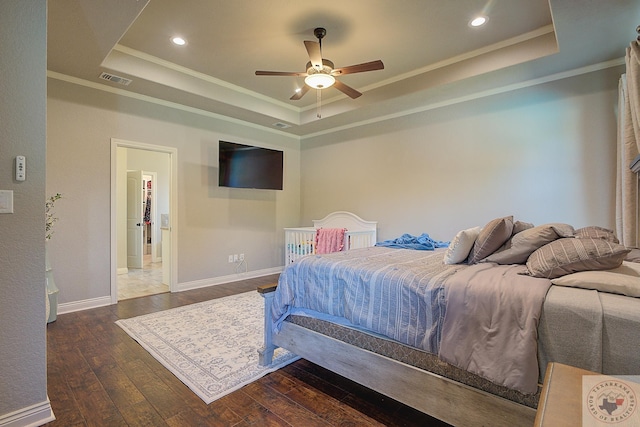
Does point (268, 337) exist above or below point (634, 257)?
below

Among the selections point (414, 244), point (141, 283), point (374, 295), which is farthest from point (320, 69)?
point (141, 283)

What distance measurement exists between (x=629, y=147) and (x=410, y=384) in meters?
2.95

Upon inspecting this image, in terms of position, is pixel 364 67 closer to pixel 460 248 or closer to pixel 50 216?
pixel 460 248

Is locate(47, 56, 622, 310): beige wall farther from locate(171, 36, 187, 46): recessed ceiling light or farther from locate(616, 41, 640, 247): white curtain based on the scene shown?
locate(171, 36, 187, 46): recessed ceiling light

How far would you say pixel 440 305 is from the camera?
1.62 m

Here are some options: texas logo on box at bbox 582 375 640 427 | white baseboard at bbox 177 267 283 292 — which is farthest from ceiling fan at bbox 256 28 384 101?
white baseboard at bbox 177 267 283 292

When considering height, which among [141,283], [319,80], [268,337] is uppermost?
[319,80]

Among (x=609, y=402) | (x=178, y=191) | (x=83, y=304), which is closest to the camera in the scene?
(x=609, y=402)

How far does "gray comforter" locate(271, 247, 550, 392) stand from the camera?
137cm

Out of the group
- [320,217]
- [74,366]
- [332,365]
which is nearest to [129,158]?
[320,217]

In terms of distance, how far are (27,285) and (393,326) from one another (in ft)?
6.78

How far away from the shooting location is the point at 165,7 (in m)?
2.77

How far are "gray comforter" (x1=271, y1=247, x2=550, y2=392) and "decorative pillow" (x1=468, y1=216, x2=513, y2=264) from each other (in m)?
0.16

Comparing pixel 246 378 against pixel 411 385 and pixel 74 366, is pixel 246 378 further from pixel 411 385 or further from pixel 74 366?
pixel 74 366
